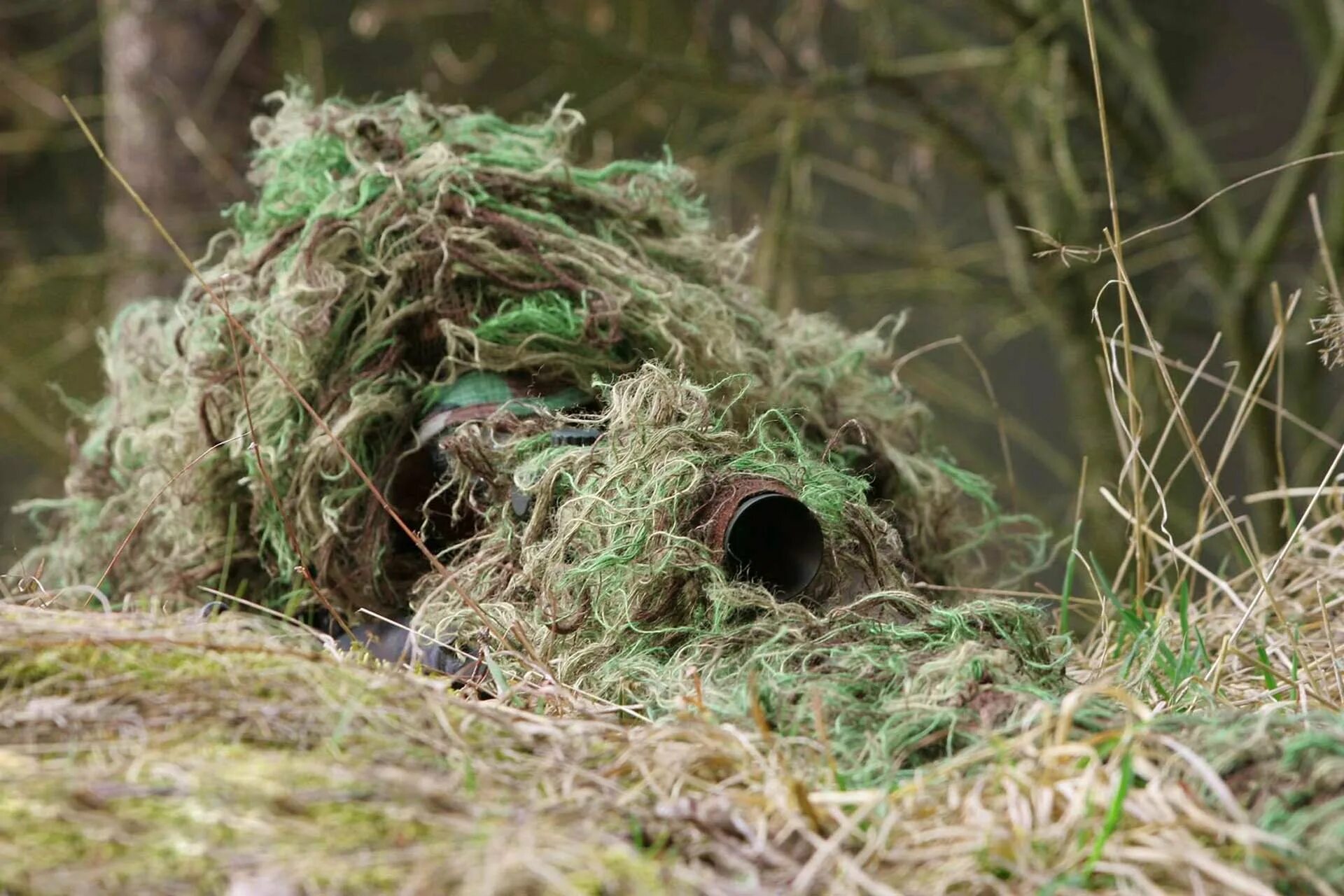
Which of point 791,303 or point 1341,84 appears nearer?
point 1341,84

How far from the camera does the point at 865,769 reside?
0.83 meters

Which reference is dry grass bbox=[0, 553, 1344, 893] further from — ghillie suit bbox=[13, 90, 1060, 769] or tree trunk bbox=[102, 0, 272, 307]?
tree trunk bbox=[102, 0, 272, 307]

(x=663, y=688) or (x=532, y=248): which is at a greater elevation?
(x=532, y=248)

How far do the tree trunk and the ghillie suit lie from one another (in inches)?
64.1

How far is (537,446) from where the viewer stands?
1.24 metres

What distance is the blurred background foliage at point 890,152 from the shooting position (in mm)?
3275

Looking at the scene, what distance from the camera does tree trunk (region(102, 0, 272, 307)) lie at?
10.5ft

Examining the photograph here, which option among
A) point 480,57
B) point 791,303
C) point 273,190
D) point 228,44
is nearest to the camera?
point 273,190

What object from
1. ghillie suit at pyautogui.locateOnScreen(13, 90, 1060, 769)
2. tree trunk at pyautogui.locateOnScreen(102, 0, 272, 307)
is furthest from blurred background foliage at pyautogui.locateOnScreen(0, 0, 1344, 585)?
ghillie suit at pyautogui.locateOnScreen(13, 90, 1060, 769)

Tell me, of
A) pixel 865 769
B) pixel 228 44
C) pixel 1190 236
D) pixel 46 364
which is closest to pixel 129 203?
pixel 228 44

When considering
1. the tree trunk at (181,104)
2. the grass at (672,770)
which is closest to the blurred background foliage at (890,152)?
the tree trunk at (181,104)

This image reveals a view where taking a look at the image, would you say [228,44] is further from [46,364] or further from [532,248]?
[532,248]

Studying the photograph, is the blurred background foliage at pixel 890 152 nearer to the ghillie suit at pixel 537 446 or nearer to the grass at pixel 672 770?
the ghillie suit at pixel 537 446

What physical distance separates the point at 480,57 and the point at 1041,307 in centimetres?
176
